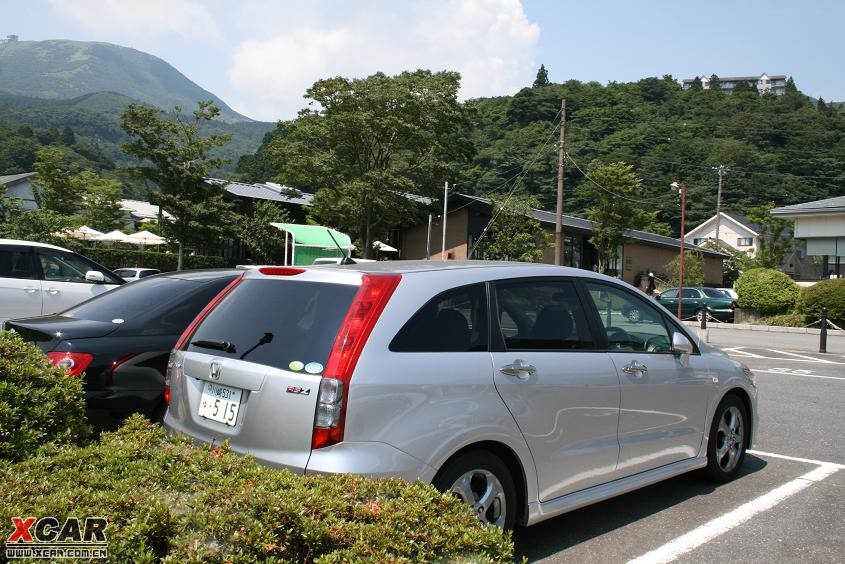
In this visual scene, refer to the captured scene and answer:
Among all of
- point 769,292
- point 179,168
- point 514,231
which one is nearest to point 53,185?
point 179,168

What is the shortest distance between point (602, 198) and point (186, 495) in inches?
1680

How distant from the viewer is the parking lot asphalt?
4195 mm

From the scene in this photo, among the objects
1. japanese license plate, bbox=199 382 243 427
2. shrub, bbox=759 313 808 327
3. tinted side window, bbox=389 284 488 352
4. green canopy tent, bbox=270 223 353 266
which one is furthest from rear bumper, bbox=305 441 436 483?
shrub, bbox=759 313 808 327

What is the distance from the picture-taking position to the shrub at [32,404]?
3.19m

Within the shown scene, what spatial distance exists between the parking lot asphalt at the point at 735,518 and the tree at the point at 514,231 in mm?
28610

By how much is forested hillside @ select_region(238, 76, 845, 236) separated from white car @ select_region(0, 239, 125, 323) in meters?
43.4

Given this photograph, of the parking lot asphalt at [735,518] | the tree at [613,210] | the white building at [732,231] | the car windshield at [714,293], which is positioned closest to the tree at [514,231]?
the tree at [613,210]

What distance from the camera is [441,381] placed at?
3.53 metres

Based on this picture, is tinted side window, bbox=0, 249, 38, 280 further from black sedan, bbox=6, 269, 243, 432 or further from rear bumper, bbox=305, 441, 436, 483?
rear bumper, bbox=305, 441, 436, 483

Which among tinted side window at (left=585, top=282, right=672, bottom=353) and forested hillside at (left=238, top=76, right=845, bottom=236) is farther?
forested hillside at (left=238, top=76, right=845, bottom=236)

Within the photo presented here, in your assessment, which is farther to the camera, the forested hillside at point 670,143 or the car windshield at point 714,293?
the forested hillside at point 670,143

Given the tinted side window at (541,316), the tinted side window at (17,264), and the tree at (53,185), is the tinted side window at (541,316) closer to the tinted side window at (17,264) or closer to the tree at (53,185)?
the tinted side window at (17,264)

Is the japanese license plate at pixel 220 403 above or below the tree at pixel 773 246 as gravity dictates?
below

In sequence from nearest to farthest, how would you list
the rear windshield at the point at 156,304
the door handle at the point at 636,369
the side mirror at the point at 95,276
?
the door handle at the point at 636,369, the rear windshield at the point at 156,304, the side mirror at the point at 95,276
